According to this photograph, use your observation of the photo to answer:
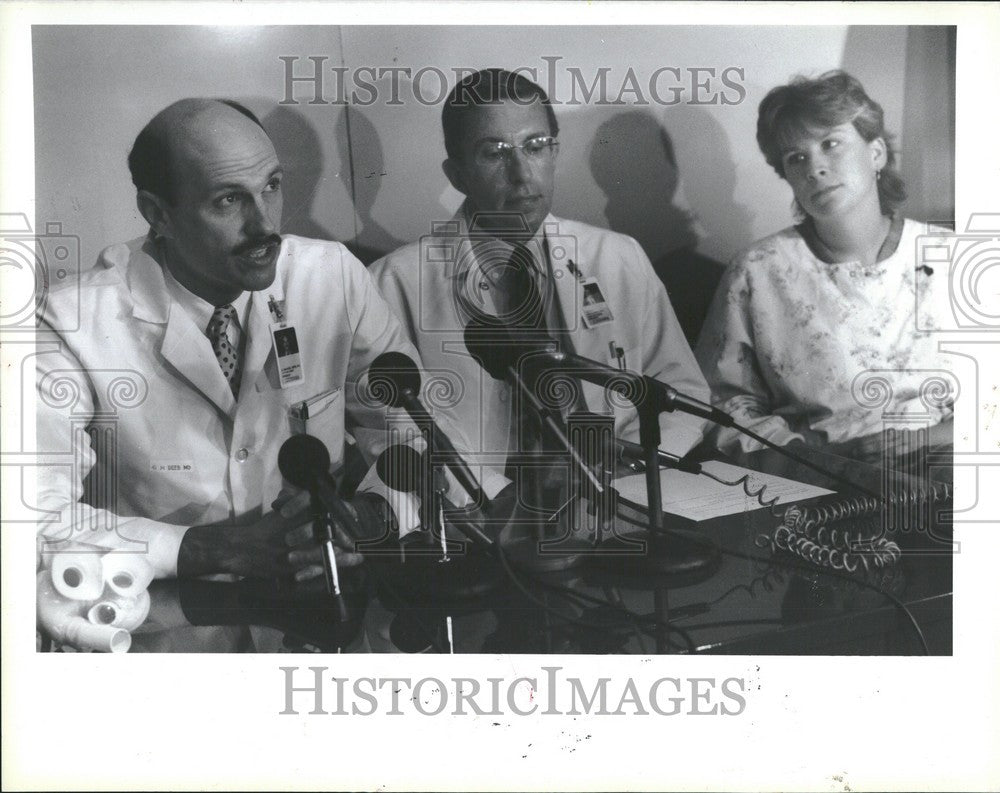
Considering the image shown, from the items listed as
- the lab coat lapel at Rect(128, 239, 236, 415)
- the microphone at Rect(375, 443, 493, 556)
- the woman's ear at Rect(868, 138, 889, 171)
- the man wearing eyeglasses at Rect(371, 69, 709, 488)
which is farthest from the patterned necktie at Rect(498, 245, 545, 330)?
the woman's ear at Rect(868, 138, 889, 171)

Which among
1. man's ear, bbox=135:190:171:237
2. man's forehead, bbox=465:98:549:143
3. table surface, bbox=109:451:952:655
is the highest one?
man's forehead, bbox=465:98:549:143

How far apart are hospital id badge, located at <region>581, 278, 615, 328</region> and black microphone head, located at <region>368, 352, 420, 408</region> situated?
0.35m

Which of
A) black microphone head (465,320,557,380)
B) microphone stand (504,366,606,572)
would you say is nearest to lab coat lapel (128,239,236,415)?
black microphone head (465,320,557,380)

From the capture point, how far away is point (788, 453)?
2.26 m

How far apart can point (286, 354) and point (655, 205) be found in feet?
2.55

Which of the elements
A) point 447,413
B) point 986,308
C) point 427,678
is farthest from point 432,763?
point 986,308

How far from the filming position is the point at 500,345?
87.7 inches

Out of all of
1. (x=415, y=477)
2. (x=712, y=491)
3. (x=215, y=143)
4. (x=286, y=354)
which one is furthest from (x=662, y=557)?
(x=215, y=143)

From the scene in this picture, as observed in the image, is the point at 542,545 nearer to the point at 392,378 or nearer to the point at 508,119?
the point at 392,378

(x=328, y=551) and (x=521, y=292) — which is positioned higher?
(x=521, y=292)

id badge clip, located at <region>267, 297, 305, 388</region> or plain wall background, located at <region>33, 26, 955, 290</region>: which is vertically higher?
plain wall background, located at <region>33, 26, 955, 290</region>

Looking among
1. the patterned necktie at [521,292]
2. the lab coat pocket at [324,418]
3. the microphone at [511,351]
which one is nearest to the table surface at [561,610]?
the lab coat pocket at [324,418]

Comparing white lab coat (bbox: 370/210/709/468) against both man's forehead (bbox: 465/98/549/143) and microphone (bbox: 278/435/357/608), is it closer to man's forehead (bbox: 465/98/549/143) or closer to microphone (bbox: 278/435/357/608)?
man's forehead (bbox: 465/98/549/143)

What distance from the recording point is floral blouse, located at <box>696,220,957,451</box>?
225 centimetres
